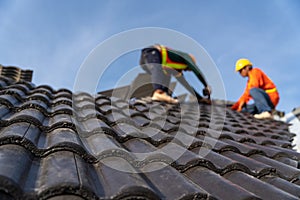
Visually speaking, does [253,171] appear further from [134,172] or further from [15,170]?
[15,170]

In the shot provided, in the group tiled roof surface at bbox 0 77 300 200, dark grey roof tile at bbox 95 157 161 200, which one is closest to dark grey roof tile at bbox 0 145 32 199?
tiled roof surface at bbox 0 77 300 200

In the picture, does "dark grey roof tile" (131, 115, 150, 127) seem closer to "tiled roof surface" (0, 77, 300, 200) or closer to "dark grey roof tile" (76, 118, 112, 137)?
"tiled roof surface" (0, 77, 300, 200)

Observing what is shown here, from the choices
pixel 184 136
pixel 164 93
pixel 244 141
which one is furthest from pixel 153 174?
pixel 164 93

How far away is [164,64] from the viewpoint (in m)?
6.78

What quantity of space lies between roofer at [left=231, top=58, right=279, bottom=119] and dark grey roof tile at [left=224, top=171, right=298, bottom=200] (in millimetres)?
4527

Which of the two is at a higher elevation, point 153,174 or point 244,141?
point 244,141

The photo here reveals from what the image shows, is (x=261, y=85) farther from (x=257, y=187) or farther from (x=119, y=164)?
(x=119, y=164)

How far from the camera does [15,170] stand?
1.27 m

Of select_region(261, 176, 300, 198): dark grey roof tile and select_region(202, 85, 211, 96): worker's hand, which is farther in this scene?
select_region(202, 85, 211, 96): worker's hand

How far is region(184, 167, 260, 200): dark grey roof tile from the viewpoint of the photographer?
1.52 m

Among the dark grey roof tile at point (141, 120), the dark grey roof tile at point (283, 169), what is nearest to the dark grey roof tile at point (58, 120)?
the dark grey roof tile at point (141, 120)

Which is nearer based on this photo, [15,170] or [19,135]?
[15,170]

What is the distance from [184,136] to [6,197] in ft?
5.91

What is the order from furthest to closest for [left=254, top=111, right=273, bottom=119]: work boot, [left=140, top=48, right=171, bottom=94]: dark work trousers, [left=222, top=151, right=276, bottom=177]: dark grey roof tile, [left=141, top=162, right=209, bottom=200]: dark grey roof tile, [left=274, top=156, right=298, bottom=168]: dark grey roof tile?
[left=140, top=48, right=171, bottom=94]: dark work trousers
[left=254, top=111, right=273, bottom=119]: work boot
[left=274, top=156, right=298, bottom=168]: dark grey roof tile
[left=222, top=151, right=276, bottom=177]: dark grey roof tile
[left=141, top=162, right=209, bottom=200]: dark grey roof tile
